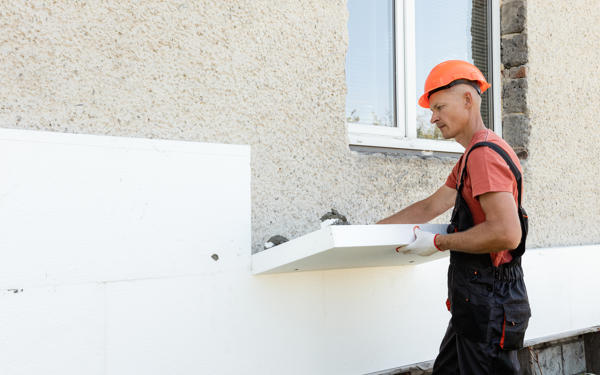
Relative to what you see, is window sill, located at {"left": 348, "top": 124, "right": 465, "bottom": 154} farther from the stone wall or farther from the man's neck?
the man's neck

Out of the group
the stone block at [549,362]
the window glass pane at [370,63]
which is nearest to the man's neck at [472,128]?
the window glass pane at [370,63]

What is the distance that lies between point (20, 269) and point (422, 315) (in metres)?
2.10

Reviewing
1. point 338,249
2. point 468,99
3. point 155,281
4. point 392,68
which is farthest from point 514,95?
point 155,281

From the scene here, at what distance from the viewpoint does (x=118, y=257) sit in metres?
2.22

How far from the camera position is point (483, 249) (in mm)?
2078

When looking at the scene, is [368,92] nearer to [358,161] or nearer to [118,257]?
[358,161]

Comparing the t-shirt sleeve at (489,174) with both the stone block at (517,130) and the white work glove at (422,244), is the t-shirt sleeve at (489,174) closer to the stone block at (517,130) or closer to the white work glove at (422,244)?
the white work glove at (422,244)

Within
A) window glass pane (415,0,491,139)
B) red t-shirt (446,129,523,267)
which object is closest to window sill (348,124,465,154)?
window glass pane (415,0,491,139)

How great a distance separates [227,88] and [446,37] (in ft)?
6.70

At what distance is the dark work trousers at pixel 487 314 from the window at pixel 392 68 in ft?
4.00

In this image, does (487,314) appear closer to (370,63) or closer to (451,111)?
(451,111)

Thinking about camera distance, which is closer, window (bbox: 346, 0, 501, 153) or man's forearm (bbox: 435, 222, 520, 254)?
man's forearm (bbox: 435, 222, 520, 254)

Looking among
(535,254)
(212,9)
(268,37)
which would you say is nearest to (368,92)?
(268,37)

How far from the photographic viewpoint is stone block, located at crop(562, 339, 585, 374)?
13.4ft
